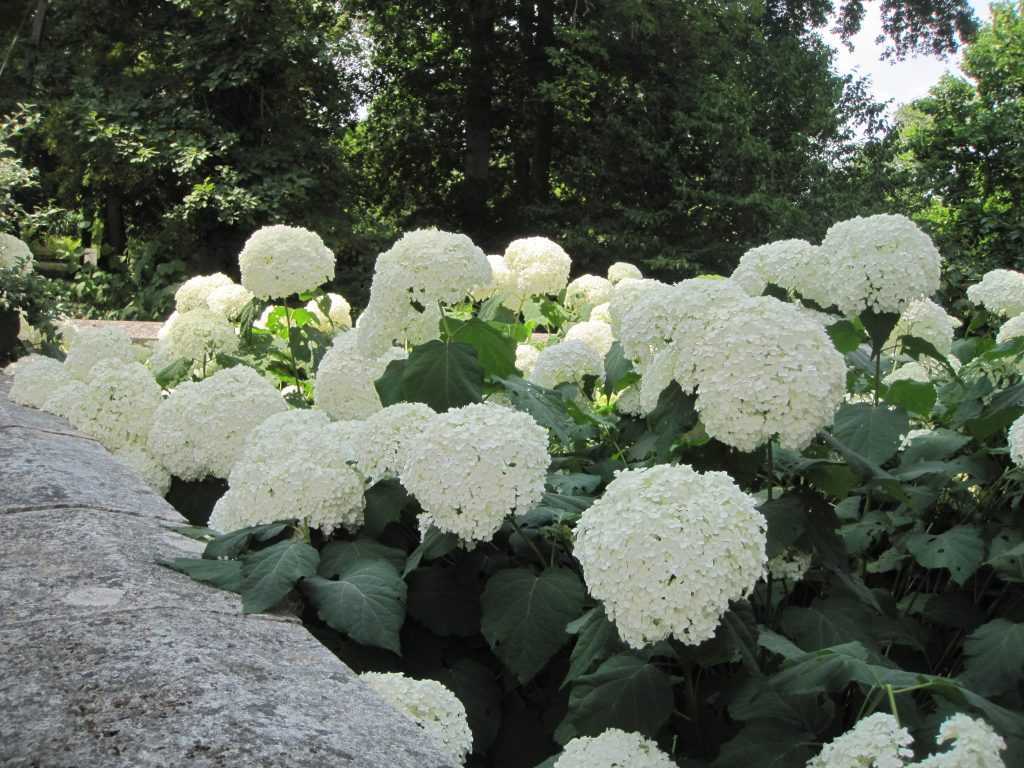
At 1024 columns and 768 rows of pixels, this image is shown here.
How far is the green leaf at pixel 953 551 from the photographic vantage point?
1956mm

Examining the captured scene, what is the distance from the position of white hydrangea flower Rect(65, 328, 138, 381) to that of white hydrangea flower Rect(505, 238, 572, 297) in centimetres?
155

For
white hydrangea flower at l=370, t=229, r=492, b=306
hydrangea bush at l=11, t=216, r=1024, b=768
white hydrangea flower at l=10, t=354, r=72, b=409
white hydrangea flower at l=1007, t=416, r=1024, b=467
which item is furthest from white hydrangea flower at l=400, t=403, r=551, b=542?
white hydrangea flower at l=10, t=354, r=72, b=409

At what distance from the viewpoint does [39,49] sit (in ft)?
52.1

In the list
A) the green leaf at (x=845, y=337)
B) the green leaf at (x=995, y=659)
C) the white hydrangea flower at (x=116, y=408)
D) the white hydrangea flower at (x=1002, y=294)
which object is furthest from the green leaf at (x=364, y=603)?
the white hydrangea flower at (x=1002, y=294)

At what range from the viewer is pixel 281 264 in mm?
3461

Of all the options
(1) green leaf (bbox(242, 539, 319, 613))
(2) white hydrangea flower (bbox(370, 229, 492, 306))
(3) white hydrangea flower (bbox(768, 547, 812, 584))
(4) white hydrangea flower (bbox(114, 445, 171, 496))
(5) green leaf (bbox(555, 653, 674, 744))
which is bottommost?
(4) white hydrangea flower (bbox(114, 445, 171, 496))

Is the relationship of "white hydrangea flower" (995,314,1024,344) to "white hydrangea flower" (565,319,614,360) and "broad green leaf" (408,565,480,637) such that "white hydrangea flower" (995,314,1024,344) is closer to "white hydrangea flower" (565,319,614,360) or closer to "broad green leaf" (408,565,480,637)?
"white hydrangea flower" (565,319,614,360)

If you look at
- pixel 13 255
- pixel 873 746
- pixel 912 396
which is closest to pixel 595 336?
pixel 912 396

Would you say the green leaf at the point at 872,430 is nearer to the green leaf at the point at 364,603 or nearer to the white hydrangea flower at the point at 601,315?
the green leaf at the point at 364,603

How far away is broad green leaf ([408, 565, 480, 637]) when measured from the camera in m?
1.94

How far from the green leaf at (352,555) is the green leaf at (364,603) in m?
0.05

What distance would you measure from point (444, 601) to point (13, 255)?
5.02m

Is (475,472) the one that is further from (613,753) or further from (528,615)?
(613,753)

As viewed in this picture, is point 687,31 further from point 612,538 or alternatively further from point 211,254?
point 612,538
